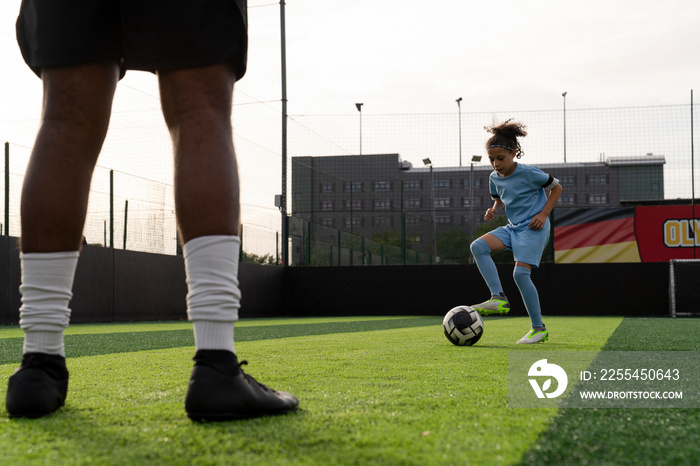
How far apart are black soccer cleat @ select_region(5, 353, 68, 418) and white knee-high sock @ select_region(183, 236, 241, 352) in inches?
15.5

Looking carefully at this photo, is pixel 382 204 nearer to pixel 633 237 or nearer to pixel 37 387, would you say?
pixel 633 237

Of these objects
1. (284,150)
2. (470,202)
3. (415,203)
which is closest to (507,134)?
(284,150)

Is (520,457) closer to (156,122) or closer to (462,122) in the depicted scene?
(156,122)

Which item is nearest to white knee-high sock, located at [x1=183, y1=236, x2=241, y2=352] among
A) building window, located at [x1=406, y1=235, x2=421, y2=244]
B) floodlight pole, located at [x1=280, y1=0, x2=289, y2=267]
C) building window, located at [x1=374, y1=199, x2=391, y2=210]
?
floodlight pole, located at [x1=280, y1=0, x2=289, y2=267]

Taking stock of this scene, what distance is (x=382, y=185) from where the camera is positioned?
21484 mm

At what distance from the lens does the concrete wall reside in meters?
10.5

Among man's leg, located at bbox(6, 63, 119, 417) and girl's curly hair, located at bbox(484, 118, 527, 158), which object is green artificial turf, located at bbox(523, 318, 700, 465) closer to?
man's leg, located at bbox(6, 63, 119, 417)

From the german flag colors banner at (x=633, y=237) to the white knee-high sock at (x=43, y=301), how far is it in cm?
1341

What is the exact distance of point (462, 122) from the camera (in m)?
17.0

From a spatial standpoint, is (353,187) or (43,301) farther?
(353,187)

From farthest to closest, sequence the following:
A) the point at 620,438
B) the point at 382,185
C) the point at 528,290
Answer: the point at 382,185, the point at 528,290, the point at 620,438

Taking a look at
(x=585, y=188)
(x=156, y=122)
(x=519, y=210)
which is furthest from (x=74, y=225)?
(x=585, y=188)

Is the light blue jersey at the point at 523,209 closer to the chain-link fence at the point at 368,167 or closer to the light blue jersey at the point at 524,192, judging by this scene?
Answer: the light blue jersey at the point at 524,192

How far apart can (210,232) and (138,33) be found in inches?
21.0
